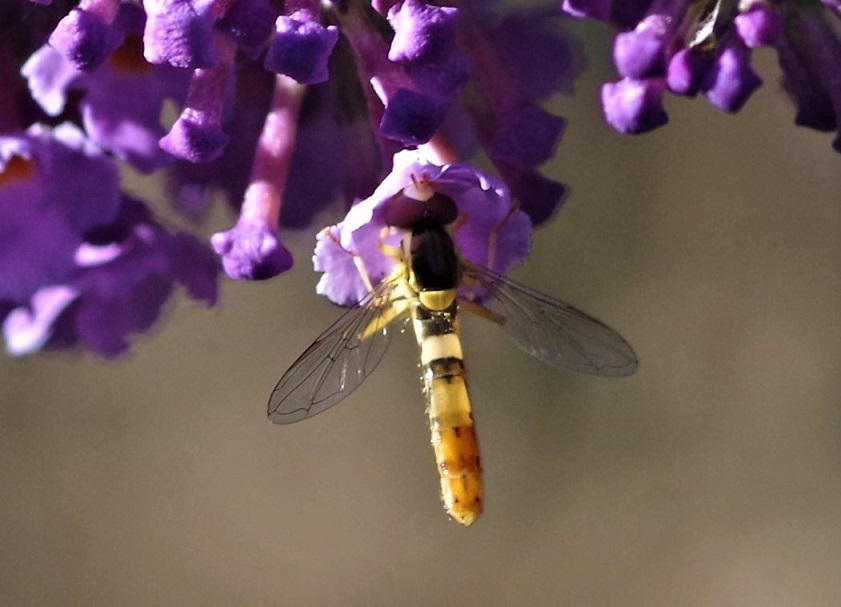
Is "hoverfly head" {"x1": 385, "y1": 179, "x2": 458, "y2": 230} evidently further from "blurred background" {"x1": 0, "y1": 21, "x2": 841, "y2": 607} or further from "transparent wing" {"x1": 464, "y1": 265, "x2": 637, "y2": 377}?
"blurred background" {"x1": 0, "y1": 21, "x2": 841, "y2": 607}

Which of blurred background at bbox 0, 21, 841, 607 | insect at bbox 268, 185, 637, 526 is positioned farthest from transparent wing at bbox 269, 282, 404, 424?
blurred background at bbox 0, 21, 841, 607

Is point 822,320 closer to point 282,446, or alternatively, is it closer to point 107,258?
point 282,446

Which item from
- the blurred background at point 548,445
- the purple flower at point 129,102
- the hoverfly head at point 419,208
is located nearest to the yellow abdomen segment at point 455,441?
the hoverfly head at point 419,208

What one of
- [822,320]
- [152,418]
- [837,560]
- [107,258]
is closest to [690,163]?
[822,320]

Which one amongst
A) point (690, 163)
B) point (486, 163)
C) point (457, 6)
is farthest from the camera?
point (690, 163)

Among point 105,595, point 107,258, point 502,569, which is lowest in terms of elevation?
point 105,595

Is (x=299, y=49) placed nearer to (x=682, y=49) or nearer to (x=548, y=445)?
(x=682, y=49)
